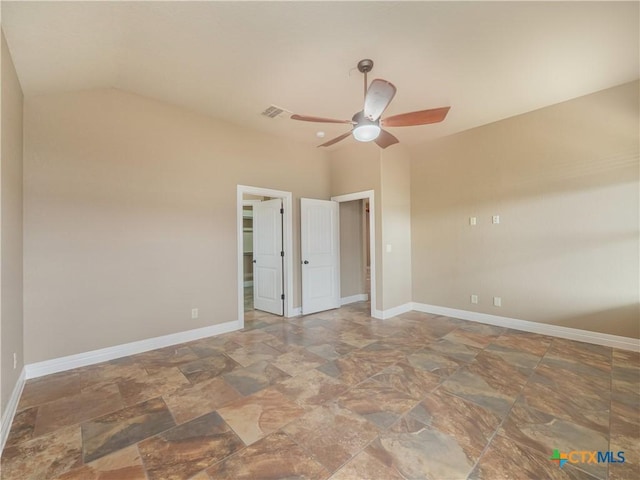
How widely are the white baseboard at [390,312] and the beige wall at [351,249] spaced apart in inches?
45.3

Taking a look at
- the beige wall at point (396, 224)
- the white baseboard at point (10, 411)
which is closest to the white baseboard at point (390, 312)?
the beige wall at point (396, 224)

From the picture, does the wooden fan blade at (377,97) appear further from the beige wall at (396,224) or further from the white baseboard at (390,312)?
the white baseboard at (390,312)

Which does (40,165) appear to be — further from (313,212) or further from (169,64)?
(313,212)

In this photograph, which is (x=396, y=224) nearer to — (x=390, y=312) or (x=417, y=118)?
(x=390, y=312)

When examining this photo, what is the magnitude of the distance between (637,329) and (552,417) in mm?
2350

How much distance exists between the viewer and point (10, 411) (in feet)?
6.82

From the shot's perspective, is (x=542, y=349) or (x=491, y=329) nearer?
(x=542, y=349)

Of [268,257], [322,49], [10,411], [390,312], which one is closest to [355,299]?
[390,312]

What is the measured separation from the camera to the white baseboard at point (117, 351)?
9.11 ft

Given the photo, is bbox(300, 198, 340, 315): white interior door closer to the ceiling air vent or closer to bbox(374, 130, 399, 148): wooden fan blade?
the ceiling air vent

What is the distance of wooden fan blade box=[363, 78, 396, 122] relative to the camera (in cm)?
211

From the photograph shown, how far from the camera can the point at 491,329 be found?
4.07 m

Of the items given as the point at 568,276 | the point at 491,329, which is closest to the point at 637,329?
the point at 568,276

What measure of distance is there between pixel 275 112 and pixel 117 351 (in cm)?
365
